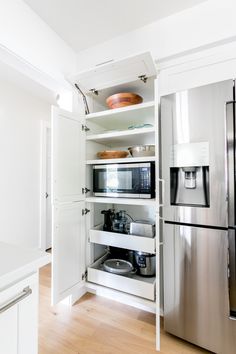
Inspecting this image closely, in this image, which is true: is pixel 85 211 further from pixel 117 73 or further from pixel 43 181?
pixel 43 181

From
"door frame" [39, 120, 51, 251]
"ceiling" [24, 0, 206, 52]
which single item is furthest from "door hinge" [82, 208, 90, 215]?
"ceiling" [24, 0, 206, 52]

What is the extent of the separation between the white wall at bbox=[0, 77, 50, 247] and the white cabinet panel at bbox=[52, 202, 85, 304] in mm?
1324

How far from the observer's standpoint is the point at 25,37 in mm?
1428

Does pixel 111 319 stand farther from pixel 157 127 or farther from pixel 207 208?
pixel 157 127

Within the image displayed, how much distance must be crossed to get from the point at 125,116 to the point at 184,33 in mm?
802

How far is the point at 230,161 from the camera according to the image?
1129mm

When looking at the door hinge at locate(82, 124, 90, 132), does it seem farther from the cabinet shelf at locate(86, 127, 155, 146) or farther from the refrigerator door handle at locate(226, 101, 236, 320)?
the refrigerator door handle at locate(226, 101, 236, 320)

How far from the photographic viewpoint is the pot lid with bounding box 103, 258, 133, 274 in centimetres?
168

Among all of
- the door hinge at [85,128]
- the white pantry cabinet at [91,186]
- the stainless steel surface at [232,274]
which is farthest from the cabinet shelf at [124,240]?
the door hinge at [85,128]

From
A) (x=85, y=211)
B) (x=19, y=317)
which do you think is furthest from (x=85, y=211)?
(x=19, y=317)

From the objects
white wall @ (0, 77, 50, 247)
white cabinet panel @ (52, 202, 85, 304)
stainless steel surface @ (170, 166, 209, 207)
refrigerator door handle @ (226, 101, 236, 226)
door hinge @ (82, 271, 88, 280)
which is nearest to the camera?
refrigerator door handle @ (226, 101, 236, 226)

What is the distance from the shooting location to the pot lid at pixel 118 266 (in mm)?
1678

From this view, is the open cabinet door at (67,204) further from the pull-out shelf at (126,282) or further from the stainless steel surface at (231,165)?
the stainless steel surface at (231,165)

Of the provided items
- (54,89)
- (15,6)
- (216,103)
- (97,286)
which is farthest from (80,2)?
(97,286)
